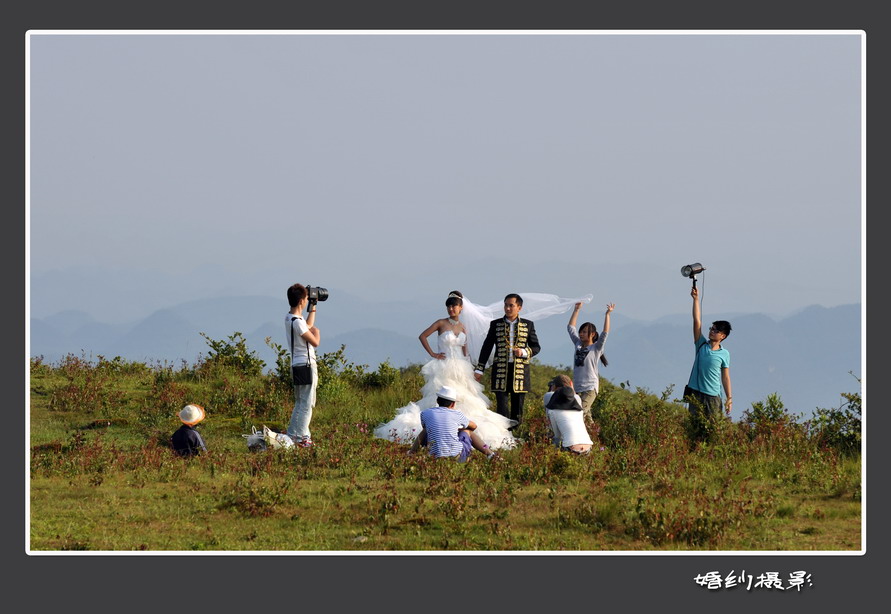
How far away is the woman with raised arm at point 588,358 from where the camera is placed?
16812 mm

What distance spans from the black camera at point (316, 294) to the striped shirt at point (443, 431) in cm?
245

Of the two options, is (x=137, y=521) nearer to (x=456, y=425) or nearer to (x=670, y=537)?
(x=456, y=425)

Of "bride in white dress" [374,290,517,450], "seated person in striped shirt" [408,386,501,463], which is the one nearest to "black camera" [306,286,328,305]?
"bride in white dress" [374,290,517,450]

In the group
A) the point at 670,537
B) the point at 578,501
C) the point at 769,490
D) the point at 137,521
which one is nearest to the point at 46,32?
the point at 137,521

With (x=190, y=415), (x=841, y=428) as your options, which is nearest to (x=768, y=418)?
(x=841, y=428)

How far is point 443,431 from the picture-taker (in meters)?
15.3

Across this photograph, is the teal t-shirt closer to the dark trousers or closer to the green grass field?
the green grass field

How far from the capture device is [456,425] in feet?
50.5

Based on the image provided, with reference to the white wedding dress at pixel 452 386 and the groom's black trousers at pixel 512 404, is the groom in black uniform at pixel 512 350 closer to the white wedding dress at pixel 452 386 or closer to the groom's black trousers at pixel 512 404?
the groom's black trousers at pixel 512 404

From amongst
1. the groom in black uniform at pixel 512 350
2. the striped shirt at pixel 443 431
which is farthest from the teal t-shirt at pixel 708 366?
the striped shirt at pixel 443 431

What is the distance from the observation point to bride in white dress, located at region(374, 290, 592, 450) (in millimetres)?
17750

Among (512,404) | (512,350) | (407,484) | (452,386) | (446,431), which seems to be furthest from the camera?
(452,386)

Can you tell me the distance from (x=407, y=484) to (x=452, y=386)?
11.2 feet

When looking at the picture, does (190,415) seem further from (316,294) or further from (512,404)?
(512,404)
